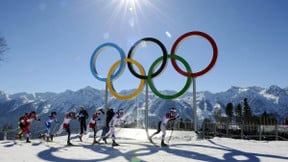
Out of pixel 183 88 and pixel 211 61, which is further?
pixel 183 88

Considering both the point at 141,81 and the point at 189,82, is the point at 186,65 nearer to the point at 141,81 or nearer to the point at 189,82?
the point at 189,82

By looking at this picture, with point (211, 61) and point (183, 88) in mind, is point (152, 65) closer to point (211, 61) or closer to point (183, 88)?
point (183, 88)

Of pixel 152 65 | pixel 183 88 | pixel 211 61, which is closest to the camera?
pixel 211 61

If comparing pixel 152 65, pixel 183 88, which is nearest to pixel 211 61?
pixel 183 88

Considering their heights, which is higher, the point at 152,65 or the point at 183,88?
the point at 152,65

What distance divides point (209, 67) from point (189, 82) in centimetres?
199

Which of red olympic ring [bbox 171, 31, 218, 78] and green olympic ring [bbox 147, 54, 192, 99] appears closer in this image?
red olympic ring [bbox 171, 31, 218, 78]

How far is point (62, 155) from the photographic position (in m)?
12.8

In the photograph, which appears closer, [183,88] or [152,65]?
[183,88]

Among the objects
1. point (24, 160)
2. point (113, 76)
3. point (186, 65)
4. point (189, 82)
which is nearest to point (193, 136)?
point (189, 82)

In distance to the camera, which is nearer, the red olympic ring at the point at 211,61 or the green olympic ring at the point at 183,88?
the red olympic ring at the point at 211,61

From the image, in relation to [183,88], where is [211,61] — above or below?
above

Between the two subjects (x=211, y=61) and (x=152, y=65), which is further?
(x=152, y=65)

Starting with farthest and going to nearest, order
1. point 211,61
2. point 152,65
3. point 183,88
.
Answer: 1. point 152,65
2. point 183,88
3. point 211,61
